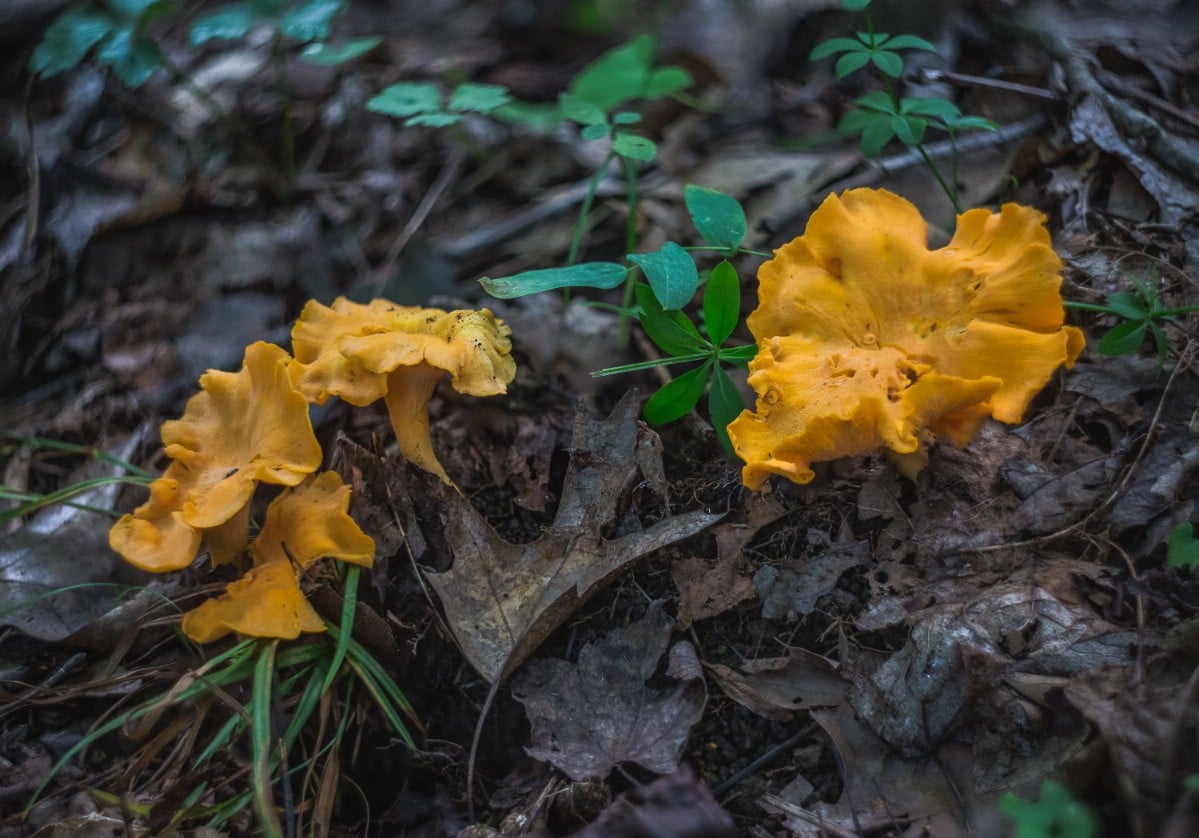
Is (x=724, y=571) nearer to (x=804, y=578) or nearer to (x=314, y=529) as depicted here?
(x=804, y=578)

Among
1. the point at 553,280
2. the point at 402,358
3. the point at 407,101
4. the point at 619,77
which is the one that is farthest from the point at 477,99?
the point at 402,358

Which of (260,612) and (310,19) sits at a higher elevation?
(310,19)

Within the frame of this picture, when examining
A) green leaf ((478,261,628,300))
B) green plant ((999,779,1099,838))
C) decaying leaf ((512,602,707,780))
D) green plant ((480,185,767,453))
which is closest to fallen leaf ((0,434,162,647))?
decaying leaf ((512,602,707,780))

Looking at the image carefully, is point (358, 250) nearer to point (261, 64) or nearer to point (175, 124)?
point (175, 124)

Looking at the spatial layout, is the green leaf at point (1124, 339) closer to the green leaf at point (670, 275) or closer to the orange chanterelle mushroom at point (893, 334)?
the orange chanterelle mushroom at point (893, 334)

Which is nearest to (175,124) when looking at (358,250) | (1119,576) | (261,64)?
(261,64)

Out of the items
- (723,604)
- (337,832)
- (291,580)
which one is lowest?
(337,832)
